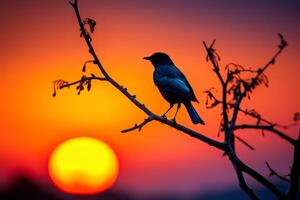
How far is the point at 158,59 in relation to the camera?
13.3 meters

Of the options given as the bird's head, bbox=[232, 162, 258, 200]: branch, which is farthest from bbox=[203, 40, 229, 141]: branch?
the bird's head

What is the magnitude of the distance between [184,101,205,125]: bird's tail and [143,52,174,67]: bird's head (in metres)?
3.03

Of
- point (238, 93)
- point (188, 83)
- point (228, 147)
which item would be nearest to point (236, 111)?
point (238, 93)

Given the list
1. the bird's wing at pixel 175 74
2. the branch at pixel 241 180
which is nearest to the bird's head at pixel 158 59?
the bird's wing at pixel 175 74

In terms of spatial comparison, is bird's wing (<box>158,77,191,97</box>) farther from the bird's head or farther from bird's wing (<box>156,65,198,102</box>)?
the bird's head

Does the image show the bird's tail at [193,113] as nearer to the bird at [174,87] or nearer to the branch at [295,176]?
the bird at [174,87]

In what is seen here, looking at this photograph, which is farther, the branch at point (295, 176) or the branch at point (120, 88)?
the branch at point (120, 88)

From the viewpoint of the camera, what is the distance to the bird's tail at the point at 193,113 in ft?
29.3

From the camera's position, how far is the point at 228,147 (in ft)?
11.0

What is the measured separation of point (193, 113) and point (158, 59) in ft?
13.6

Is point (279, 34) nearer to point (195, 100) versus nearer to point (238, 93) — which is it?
point (238, 93)

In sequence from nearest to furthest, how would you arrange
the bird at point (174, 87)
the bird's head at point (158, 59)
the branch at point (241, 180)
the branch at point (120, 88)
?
the branch at point (241, 180), the branch at point (120, 88), the bird at point (174, 87), the bird's head at point (158, 59)

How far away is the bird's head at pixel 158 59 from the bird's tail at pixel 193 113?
3.03 metres

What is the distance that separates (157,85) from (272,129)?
28.5 feet
